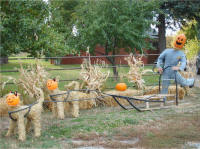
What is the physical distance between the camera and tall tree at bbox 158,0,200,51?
46.6 feet

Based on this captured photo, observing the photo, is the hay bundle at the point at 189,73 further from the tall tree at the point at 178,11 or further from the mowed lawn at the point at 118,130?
the tall tree at the point at 178,11

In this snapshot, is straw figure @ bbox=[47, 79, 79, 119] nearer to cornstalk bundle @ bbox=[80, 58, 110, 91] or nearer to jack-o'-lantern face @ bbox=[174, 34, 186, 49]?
cornstalk bundle @ bbox=[80, 58, 110, 91]

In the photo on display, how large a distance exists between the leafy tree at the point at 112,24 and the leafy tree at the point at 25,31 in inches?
116

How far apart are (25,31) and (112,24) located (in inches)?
164

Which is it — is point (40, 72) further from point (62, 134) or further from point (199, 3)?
point (199, 3)

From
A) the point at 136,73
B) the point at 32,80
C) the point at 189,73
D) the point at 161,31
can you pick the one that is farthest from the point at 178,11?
the point at 32,80

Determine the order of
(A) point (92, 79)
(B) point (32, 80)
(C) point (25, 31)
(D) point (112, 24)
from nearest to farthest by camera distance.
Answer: (B) point (32, 80) → (A) point (92, 79) → (C) point (25, 31) → (D) point (112, 24)

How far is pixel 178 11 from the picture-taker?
584 inches

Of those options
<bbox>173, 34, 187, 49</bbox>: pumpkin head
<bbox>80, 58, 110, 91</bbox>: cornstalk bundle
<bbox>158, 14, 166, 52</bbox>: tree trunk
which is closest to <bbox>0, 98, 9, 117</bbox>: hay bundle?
<bbox>80, 58, 110, 91</bbox>: cornstalk bundle

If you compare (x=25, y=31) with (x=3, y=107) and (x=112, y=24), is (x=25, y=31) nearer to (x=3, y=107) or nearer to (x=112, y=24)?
(x=3, y=107)

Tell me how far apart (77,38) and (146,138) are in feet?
25.8

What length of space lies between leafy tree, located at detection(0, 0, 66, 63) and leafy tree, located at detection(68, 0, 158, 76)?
2959 mm

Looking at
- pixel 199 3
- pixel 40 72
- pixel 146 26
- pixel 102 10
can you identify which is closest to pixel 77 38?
pixel 102 10

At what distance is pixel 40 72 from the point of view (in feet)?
22.5
